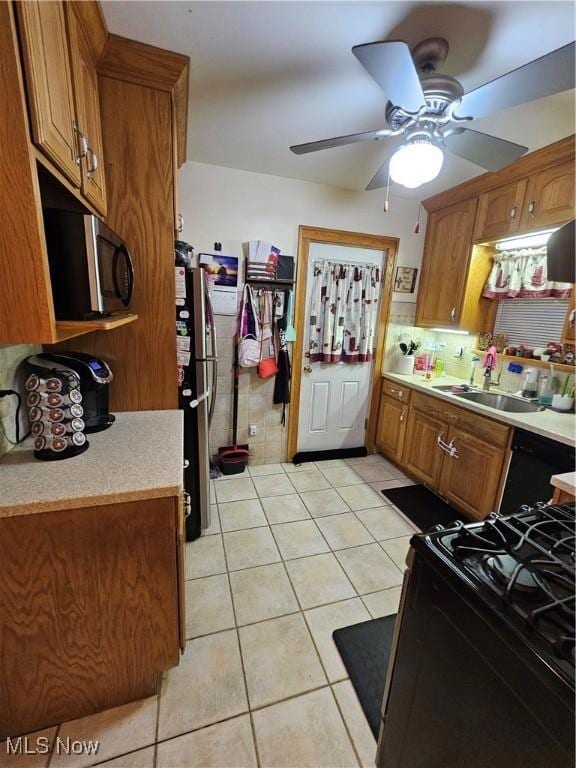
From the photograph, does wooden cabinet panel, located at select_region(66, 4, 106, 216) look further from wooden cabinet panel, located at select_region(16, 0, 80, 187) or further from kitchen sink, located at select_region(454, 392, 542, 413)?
kitchen sink, located at select_region(454, 392, 542, 413)

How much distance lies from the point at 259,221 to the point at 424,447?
2304mm

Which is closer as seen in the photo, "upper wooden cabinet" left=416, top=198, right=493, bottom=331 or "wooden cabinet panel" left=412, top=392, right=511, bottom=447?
"wooden cabinet panel" left=412, top=392, right=511, bottom=447

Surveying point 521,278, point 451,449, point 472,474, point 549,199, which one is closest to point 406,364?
point 451,449

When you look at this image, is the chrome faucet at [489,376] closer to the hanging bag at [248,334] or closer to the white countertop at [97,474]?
the hanging bag at [248,334]

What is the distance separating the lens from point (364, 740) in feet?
3.79

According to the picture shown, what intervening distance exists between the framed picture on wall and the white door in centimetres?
20

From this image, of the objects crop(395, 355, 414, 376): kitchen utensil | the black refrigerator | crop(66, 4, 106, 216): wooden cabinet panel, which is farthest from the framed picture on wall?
crop(66, 4, 106, 216): wooden cabinet panel

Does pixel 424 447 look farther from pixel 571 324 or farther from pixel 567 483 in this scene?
pixel 567 483

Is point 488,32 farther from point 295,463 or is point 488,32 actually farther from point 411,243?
point 295,463

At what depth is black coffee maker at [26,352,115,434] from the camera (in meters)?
1.23

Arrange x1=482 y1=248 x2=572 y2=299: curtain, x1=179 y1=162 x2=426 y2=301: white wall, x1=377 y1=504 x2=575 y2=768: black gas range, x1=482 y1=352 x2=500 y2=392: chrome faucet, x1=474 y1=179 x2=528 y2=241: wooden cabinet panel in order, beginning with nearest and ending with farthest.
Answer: x1=377 y1=504 x2=575 y2=768: black gas range < x1=474 y1=179 x2=528 y2=241: wooden cabinet panel < x1=482 y1=248 x2=572 y2=299: curtain < x1=179 y1=162 x2=426 y2=301: white wall < x1=482 y1=352 x2=500 y2=392: chrome faucet

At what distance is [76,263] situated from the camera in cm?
102

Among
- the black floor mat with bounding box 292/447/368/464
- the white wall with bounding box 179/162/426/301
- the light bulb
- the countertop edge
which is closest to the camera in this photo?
the countertop edge

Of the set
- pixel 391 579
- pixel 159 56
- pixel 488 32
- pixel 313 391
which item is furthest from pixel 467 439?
pixel 159 56
